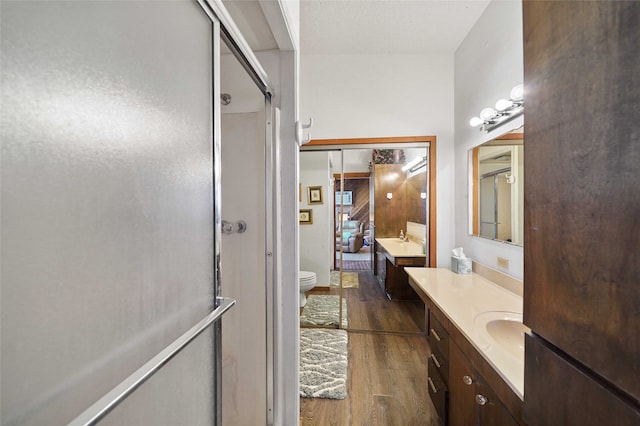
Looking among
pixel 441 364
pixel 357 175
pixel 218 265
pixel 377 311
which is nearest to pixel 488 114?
pixel 357 175

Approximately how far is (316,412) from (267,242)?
47.3 inches

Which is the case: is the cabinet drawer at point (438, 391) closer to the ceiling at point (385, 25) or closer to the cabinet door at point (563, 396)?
the cabinet door at point (563, 396)

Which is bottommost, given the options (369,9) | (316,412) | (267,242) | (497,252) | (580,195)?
(316,412)

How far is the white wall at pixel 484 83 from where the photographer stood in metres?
1.60

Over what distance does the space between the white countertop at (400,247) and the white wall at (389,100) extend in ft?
0.79

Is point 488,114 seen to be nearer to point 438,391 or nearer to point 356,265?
point 438,391

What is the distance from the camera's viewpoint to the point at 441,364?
139 cm

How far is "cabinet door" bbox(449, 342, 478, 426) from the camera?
104 centimetres

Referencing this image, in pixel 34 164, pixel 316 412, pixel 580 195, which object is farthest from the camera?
pixel 316 412

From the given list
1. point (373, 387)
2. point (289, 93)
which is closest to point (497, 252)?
point (373, 387)

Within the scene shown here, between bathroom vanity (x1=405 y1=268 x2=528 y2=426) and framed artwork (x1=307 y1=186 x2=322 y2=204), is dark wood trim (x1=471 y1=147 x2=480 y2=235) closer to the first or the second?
bathroom vanity (x1=405 y1=268 x2=528 y2=426)

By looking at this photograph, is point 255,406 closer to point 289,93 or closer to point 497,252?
point 289,93

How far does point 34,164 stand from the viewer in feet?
1.00

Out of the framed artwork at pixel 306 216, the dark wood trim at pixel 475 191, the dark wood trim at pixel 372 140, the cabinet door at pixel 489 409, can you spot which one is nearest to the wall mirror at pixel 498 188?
the dark wood trim at pixel 475 191
